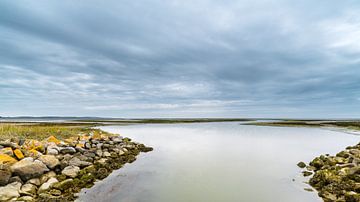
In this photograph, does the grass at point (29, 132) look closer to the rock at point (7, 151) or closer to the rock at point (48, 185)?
the rock at point (7, 151)

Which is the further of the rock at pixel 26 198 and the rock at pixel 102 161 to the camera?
the rock at pixel 102 161

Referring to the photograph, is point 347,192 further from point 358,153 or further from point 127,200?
point 358,153

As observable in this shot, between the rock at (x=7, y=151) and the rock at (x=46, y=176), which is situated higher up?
the rock at (x=7, y=151)

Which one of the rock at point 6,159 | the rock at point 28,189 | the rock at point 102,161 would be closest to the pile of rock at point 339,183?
the rock at point 28,189

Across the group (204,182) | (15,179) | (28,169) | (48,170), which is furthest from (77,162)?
(204,182)

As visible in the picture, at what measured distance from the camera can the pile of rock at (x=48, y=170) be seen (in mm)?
7883

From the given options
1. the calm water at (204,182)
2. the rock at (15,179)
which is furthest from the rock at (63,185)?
the rock at (15,179)

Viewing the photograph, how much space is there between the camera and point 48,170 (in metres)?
9.82

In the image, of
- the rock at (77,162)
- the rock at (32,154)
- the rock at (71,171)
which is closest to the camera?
the rock at (71,171)

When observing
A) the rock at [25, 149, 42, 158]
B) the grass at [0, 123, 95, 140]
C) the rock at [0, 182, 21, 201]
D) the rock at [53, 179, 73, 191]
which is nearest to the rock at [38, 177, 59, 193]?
the rock at [53, 179, 73, 191]

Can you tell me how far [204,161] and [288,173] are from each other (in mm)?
4880

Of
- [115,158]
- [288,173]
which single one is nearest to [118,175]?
[115,158]

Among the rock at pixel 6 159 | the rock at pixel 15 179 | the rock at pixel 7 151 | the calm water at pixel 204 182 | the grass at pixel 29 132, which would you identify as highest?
the grass at pixel 29 132

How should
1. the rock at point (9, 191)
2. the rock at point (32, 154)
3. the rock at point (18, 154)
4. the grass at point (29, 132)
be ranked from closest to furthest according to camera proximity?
the rock at point (9, 191), the rock at point (18, 154), the rock at point (32, 154), the grass at point (29, 132)
